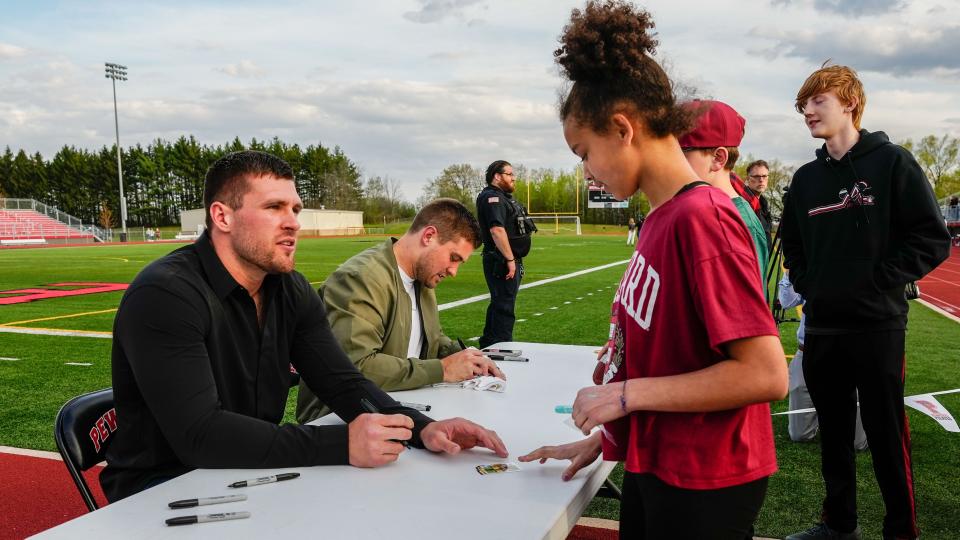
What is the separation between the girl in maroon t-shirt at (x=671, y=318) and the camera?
3.62ft

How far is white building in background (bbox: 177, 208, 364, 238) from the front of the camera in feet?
196

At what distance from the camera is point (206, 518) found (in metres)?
1.38

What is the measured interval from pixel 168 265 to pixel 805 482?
3.27m

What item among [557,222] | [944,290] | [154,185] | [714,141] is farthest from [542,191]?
[714,141]

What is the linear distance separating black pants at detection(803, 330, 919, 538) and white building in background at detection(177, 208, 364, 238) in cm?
5616

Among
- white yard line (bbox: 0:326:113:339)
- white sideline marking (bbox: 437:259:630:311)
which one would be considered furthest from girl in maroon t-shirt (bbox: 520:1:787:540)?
white sideline marking (bbox: 437:259:630:311)

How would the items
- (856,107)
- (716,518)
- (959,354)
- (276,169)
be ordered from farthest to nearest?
(959,354)
(856,107)
(276,169)
(716,518)

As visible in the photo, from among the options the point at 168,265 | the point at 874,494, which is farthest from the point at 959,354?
the point at 168,265

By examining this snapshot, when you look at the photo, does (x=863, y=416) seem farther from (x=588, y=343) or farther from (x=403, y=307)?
(x=588, y=343)

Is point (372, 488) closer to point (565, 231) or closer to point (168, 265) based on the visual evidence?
point (168, 265)

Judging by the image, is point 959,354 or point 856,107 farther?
point 959,354

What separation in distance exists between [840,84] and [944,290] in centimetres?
1396

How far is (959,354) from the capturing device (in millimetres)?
6840

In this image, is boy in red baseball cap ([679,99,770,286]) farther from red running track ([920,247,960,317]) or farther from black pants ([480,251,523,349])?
red running track ([920,247,960,317])
